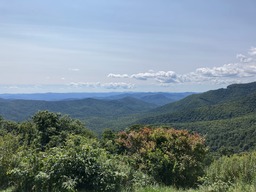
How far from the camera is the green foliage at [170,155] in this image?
6.04 metres

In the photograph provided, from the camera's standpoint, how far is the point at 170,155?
6.20 meters

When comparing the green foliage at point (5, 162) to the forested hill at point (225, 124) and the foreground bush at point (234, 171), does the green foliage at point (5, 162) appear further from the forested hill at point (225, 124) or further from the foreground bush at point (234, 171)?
the forested hill at point (225, 124)

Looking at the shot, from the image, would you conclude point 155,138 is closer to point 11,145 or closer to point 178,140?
point 178,140

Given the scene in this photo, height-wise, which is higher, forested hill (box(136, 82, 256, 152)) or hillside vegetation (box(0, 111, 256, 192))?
hillside vegetation (box(0, 111, 256, 192))

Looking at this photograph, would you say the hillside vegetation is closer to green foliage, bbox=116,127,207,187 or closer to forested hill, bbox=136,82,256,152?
green foliage, bbox=116,127,207,187

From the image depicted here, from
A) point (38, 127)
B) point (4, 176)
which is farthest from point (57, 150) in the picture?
point (38, 127)

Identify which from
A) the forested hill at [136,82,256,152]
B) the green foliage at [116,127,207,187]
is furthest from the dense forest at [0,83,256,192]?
A: the forested hill at [136,82,256,152]

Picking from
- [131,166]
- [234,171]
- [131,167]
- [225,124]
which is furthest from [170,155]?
[225,124]

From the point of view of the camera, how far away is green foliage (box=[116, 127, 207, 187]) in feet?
19.8

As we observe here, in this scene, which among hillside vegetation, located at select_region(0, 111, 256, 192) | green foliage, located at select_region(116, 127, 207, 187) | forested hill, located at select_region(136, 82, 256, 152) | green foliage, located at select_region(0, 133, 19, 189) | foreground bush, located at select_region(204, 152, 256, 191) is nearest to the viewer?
hillside vegetation, located at select_region(0, 111, 256, 192)

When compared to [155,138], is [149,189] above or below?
below

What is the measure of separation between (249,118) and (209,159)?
377 feet

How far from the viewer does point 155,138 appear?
7.04 metres

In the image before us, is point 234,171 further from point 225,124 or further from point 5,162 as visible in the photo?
point 225,124
